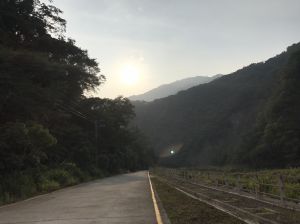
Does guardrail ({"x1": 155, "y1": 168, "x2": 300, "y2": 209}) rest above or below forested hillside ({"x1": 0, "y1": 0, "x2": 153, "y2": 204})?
below

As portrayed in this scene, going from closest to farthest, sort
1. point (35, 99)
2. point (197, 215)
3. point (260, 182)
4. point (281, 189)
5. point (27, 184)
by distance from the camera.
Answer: point (197, 215), point (281, 189), point (260, 182), point (27, 184), point (35, 99)

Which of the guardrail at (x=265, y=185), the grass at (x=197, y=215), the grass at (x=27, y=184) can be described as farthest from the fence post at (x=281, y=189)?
the grass at (x=27, y=184)

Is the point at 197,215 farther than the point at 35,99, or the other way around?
the point at 35,99

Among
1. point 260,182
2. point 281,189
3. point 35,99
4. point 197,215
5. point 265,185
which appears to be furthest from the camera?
point 35,99

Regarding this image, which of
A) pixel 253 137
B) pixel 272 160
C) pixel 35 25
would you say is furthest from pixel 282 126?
pixel 35 25

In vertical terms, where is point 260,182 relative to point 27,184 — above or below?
below

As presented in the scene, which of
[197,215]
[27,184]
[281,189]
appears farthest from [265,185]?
[27,184]

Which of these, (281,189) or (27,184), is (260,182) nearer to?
(281,189)

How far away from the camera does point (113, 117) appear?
86.7 m

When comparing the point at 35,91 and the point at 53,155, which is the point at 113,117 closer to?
the point at 53,155

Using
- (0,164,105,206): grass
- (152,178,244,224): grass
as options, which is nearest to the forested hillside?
(0,164,105,206): grass

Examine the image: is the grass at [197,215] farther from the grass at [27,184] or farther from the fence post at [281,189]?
the grass at [27,184]

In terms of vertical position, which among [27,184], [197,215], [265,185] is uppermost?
[27,184]

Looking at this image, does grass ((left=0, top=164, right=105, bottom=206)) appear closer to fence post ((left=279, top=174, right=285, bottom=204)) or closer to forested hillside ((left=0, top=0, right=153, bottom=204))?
forested hillside ((left=0, top=0, right=153, bottom=204))
